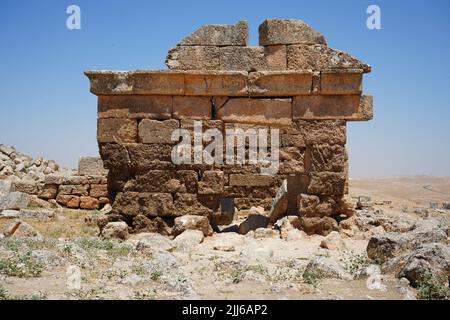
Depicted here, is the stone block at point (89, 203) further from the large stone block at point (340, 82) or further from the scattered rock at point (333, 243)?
the scattered rock at point (333, 243)

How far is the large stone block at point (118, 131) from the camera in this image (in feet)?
27.7

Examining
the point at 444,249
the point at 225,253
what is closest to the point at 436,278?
the point at 444,249

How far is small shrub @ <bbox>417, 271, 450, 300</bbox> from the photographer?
428 centimetres

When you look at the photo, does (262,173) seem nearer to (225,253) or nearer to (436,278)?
(225,253)

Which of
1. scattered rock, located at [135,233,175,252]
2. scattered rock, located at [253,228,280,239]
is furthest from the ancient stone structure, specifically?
scattered rock, located at [135,233,175,252]

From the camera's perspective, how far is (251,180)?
13.7 meters

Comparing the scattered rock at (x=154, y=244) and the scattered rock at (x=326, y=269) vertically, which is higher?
the scattered rock at (x=326, y=269)

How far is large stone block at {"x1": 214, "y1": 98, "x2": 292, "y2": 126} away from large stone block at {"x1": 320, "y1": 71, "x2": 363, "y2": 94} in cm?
66

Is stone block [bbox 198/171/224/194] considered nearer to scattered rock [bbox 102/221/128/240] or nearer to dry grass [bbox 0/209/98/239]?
scattered rock [bbox 102/221/128/240]

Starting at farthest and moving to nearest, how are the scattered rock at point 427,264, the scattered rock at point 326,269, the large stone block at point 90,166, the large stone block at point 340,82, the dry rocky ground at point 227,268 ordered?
the large stone block at point 90,166 → the large stone block at point 340,82 → the scattered rock at point 326,269 → the scattered rock at point 427,264 → the dry rocky ground at point 227,268

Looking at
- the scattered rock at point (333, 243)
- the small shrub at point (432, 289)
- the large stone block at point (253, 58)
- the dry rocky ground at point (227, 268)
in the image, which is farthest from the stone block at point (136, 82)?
the small shrub at point (432, 289)

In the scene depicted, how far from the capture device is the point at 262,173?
13703 millimetres

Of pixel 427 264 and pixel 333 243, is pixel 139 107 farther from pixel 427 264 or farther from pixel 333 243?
pixel 427 264

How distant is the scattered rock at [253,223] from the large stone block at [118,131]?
2.53 m
